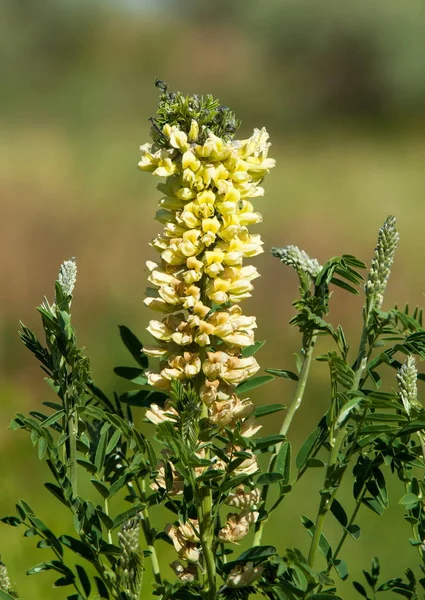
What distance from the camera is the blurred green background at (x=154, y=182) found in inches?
92.6

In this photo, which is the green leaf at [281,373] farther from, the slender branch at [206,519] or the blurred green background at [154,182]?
the blurred green background at [154,182]

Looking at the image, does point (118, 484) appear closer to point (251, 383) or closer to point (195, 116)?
point (251, 383)

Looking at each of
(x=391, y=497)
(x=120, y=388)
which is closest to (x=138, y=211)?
(x=120, y=388)

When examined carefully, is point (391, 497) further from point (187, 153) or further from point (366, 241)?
point (366, 241)

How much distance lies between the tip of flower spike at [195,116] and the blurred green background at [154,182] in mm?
1002

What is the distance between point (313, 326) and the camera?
60 cm

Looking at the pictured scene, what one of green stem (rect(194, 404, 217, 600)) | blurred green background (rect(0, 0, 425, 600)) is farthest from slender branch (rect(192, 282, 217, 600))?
blurred green background (rect(0, 0, 425, 600))

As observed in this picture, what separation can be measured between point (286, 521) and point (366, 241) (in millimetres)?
2110

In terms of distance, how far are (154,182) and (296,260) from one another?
3931 millimetres

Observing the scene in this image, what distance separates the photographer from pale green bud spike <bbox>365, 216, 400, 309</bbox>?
570 mm

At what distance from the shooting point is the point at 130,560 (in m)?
0.54

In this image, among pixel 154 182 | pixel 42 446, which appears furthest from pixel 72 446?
pixel 154 182

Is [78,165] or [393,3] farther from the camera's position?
[393,3]

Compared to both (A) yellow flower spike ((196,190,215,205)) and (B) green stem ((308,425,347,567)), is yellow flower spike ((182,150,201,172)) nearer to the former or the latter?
(A) yellow flower spike ((196,190,215,205))
